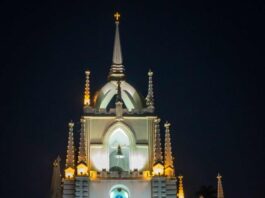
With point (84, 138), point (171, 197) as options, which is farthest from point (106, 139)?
point (171, 197)

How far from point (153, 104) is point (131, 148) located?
374 centimetres

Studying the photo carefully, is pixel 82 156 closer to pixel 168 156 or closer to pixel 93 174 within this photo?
pixel 93 174

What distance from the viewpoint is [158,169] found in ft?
A: 196

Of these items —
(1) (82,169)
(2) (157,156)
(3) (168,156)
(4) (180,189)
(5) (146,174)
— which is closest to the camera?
(1) (82,169)

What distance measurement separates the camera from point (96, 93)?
62750mm

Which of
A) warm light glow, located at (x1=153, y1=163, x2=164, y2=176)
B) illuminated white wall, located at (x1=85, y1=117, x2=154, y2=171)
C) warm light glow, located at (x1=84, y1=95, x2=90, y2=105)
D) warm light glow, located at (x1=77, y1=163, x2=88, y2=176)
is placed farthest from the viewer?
warm light glow, located at (x1=84, y1=95, x2=90, y2=105)

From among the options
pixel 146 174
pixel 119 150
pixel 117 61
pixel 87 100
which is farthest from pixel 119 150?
pixel 117 61

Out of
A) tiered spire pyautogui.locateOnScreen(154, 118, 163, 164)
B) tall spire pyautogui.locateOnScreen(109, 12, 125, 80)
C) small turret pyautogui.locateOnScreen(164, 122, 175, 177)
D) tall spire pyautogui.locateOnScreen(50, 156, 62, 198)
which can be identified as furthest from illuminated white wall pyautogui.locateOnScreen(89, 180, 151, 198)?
tall spire pyautogui.locateOnScreen(109, 12, 125, 80)

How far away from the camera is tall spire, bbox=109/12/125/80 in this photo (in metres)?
63.3

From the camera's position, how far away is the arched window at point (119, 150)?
2406 inches

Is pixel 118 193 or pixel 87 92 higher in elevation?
pixel 87 92

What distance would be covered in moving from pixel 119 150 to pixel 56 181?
5997 mm

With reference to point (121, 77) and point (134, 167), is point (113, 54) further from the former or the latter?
point (134, 167)

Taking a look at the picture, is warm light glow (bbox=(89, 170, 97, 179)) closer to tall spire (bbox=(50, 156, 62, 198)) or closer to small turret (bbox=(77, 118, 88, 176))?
small turret (bbox=(77, 118, 88, 176))
